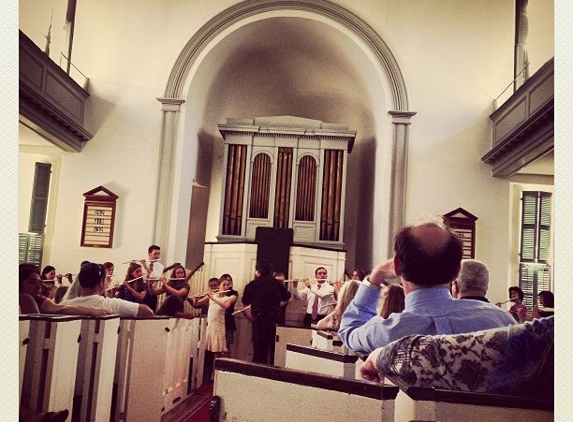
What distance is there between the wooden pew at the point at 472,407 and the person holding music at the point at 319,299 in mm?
6084

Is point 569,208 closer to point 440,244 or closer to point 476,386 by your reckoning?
point 440,244

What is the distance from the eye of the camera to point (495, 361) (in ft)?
4.46

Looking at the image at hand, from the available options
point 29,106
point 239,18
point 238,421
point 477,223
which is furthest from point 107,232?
point 238,421

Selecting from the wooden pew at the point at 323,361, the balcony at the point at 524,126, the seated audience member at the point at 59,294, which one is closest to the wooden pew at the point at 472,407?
the wooden pew at the point at 323,361

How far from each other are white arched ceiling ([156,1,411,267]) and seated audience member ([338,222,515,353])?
266 inches

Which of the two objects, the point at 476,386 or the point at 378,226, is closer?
the point at 476,386

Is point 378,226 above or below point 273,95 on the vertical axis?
below

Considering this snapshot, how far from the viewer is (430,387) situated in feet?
4.36

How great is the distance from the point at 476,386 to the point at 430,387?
4.6 inches

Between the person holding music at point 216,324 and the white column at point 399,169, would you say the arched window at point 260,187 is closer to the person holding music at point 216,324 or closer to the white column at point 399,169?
the white column at point 399,169

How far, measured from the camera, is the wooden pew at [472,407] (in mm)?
1286

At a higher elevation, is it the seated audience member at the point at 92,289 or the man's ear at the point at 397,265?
the man's ear at the point at 397,265

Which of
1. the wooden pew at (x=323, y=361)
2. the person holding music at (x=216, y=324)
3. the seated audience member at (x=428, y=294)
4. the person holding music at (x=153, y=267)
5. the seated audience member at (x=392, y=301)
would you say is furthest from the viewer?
the person holding music at (x=153, y=267)

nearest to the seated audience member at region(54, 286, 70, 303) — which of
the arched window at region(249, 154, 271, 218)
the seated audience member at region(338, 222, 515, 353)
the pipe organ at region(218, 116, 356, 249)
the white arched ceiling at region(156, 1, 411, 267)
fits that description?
the white arched ceiling at region(156, 1, 411, 267)
